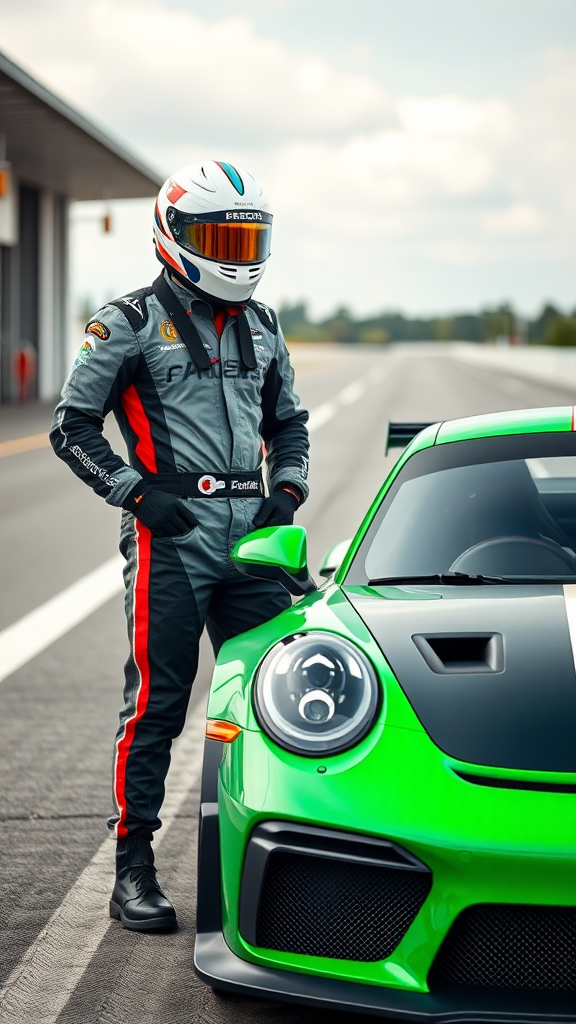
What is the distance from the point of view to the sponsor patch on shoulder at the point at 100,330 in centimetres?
331

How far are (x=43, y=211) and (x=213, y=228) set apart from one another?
3363 cm

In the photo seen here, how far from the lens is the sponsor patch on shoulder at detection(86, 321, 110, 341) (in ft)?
10.9

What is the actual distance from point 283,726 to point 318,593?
71 cm

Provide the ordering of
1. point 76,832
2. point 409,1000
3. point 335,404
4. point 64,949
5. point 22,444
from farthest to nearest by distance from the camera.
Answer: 1. point 335,404
2. point 22,444
3. point 76,832
4. point 64,949
5. point 409,1000

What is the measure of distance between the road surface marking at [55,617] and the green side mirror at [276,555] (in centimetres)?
312

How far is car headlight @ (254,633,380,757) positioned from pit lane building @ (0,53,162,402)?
23.8 metres

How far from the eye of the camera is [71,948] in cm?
308

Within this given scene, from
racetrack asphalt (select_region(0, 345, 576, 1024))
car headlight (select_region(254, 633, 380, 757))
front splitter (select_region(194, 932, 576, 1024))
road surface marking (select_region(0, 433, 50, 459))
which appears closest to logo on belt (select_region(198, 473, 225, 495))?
car headlight (select_region(254, 633, 380, 757))

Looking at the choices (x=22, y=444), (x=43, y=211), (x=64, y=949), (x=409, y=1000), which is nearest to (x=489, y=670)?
(x=409, y=1000)

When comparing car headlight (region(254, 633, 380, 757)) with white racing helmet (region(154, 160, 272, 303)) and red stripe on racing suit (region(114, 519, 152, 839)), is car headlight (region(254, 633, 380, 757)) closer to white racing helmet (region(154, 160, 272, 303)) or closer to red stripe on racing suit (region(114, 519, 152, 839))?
red stripe on racing suit (region(114, 519, 152, 839))

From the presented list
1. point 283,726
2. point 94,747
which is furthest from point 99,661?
point 283,726

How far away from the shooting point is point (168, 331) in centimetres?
339

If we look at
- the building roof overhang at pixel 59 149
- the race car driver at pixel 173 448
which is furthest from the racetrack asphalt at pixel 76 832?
the building roof overhang at pixel 59 149

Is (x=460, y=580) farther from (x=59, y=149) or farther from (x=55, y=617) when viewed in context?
(x=59, y=149)
